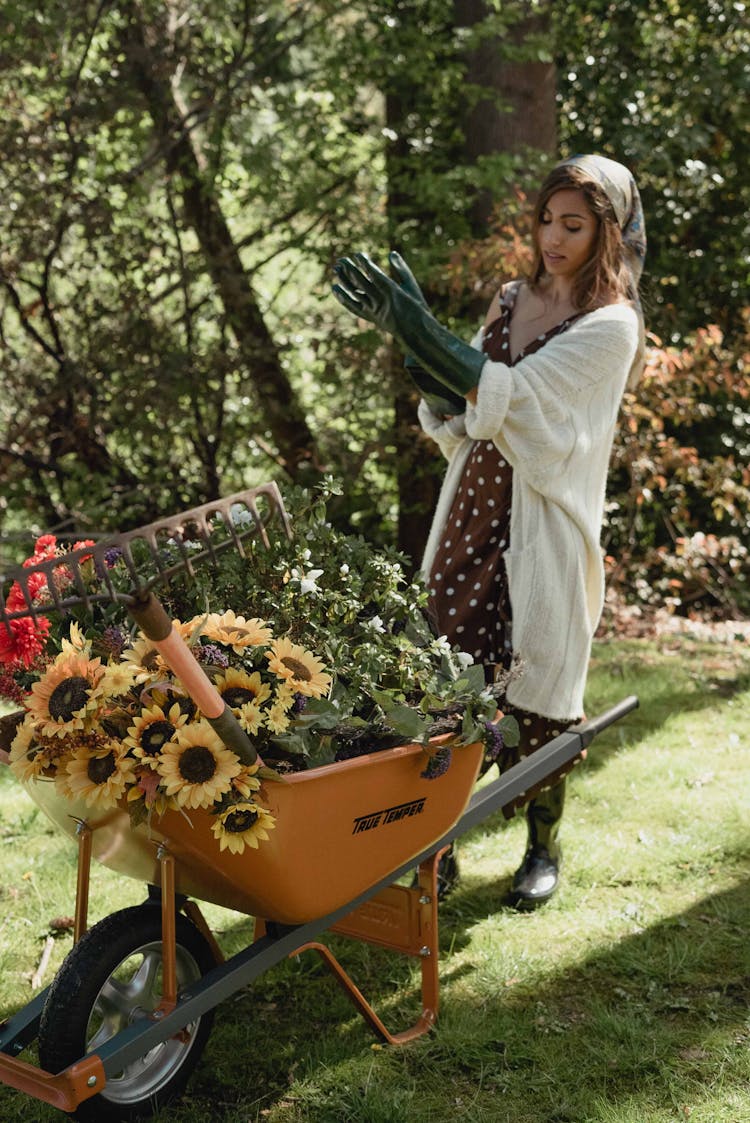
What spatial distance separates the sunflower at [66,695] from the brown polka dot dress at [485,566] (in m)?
1.13

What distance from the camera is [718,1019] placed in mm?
2322

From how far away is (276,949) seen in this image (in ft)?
6.35

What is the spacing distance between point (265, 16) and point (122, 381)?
1.90 m

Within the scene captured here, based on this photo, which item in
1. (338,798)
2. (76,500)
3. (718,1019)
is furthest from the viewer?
(76,500)

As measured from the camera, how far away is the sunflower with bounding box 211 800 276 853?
5.53 ft

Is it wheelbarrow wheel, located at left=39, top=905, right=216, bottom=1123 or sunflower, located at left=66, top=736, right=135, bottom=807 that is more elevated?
sunflower, located at left=66, top=736, right=135, bottom=807

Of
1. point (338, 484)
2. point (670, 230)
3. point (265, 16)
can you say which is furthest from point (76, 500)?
point (338, 484)

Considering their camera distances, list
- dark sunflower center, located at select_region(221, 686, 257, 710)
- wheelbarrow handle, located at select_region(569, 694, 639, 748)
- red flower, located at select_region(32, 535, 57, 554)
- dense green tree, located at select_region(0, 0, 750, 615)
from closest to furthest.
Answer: dark sunflower center, located at select_region(221, 686, 257, 710) → red flower, located at select_region(32, 535, 57, 554) → wheelbarrow handle, located at select_region(569, 694, 639, 748) → dense green tree, located at select_region(0, 0, 750, 615)

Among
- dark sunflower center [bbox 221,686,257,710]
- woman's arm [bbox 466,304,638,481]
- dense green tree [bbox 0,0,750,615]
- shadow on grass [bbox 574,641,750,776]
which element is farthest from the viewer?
dense green tree [bbox 0,0,750,615]

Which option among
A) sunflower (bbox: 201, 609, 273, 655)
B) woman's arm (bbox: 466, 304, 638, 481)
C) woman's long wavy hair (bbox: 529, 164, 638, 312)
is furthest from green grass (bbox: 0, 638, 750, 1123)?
woman's long wavy hair (bbox: 529, 164, 638, 312)

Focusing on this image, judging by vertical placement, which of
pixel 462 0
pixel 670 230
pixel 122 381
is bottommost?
pixel 122 381

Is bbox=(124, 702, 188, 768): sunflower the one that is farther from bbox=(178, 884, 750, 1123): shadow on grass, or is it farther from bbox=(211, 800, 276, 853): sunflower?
bbox=(178, 884, 750, 1123): shadow on grass

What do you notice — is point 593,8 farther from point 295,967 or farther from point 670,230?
point 295,967

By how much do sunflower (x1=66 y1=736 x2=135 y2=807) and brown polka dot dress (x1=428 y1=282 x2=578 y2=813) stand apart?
1.14 metres
